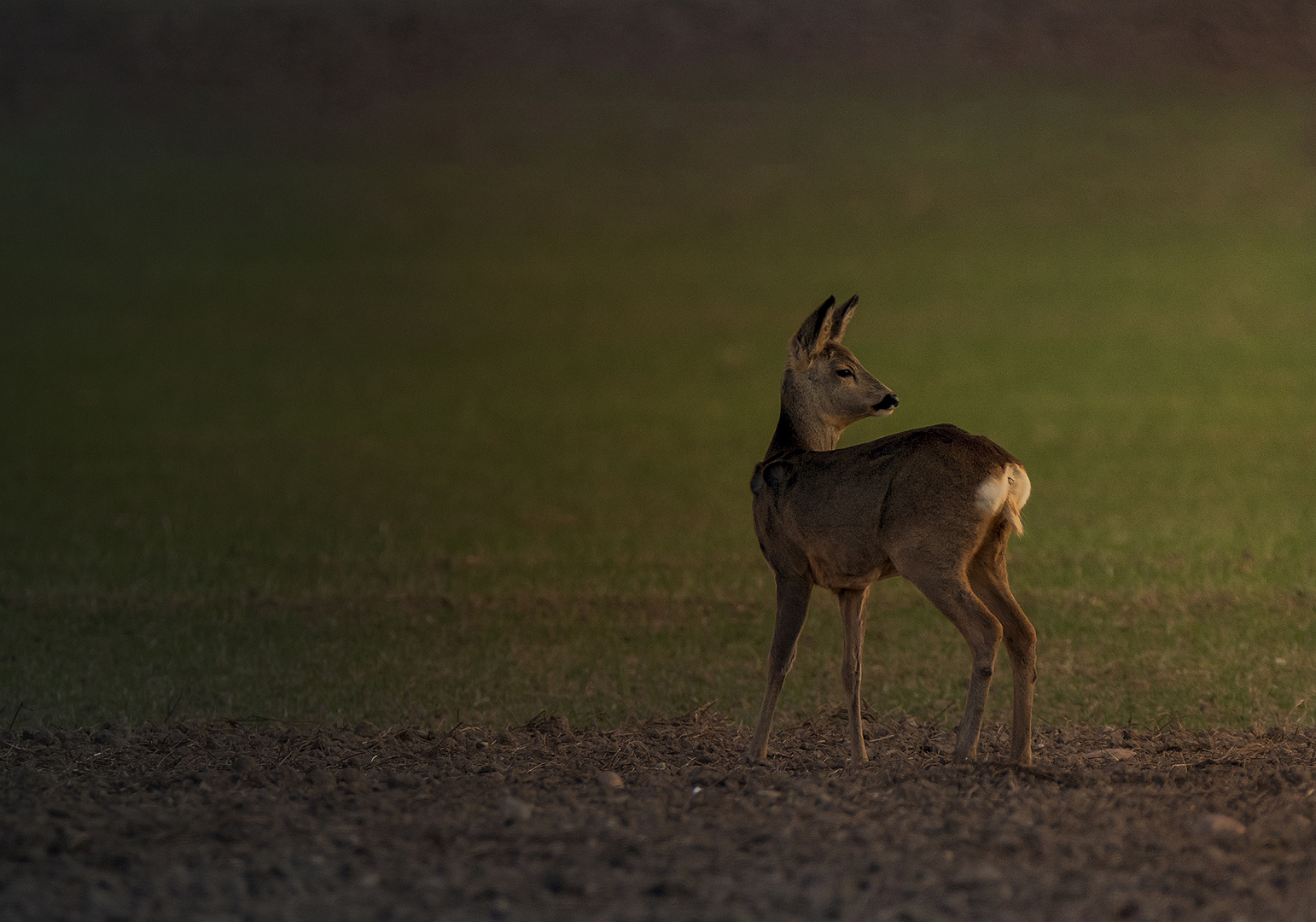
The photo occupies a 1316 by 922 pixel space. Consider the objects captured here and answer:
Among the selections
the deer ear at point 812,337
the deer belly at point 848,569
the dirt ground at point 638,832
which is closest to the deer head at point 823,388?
the deer ear at point 812,337

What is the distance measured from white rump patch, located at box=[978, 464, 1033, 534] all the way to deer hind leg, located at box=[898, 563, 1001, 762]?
1.07ft

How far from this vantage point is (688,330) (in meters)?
32.1

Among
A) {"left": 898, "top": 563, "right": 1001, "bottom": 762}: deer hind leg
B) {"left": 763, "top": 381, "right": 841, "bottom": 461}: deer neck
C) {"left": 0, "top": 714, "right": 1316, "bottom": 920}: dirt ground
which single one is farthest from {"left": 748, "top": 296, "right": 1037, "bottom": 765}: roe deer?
→ {"left": 0, "top": 714, "right": 1316, "bottom": 920}: dirt ground

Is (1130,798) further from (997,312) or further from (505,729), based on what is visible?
(997,312)

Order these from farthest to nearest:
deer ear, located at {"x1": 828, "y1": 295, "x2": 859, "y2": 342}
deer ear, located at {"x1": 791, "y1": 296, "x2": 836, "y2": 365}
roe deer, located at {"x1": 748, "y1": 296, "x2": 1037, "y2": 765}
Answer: deer ear, located at {"x1": 828, "y1": 295, "x2": 859, "y2": 342} → deer ear, located at {"x1": 791, "y1": 296, "x2": 836, "y2": 365} → roe deer, located at {"x1": 748, "y1": 296, "x2": 1037, "y2": 765}

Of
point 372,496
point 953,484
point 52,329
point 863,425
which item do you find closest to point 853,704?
point 953,484

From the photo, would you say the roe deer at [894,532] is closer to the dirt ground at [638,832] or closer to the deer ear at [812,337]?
the deer ear at [812,337]

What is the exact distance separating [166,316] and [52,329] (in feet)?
7.93

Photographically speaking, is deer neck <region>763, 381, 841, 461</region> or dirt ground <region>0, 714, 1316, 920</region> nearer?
dirt ground <region>0, 714, 1316, 920</region>

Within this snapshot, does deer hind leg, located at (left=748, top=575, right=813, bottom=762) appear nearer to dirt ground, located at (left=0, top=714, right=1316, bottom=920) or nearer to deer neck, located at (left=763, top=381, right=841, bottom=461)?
dirt ground, located at (left=0, top=714, right=1316, bottom=920)

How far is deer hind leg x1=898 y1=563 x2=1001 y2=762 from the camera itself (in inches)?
269

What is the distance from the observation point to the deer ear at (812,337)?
793 cm

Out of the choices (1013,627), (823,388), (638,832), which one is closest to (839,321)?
(823,388)

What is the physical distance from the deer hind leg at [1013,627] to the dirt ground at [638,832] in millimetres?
213
